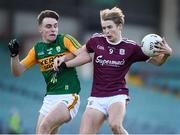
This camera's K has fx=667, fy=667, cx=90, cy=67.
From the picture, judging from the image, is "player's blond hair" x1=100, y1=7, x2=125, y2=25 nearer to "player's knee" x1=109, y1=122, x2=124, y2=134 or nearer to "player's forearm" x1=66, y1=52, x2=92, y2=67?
"player's forearm" x1=66, y1=52, x2=92, y2=67

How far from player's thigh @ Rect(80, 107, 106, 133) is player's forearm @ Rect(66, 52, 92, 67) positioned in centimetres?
63

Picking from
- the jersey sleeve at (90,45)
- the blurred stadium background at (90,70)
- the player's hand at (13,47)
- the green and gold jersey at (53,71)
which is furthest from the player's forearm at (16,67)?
the blurred stadium background at (90,70)

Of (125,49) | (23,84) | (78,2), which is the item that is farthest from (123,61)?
(78,2)

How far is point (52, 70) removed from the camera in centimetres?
844

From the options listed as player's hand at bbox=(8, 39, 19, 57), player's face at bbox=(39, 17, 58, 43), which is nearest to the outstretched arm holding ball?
player's face at bbox=(39, 17, 58, 43)

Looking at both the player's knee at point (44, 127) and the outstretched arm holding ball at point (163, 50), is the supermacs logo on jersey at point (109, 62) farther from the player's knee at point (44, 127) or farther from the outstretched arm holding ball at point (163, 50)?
the player's knee at point (44, 127)

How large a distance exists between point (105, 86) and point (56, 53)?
88cm

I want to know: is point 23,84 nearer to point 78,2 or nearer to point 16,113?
point 16,113

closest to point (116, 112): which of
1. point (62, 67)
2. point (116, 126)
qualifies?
point (116, 126)

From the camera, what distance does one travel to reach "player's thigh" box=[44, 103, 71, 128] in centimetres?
815

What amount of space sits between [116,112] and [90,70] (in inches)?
490

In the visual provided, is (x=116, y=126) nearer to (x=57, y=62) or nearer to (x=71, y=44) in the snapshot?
(x=57, y=62)

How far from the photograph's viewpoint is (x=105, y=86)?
315 inches

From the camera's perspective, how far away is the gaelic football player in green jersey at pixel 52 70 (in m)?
8.31
